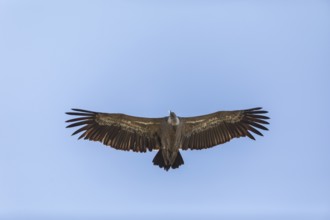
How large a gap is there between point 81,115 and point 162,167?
2.42 meters

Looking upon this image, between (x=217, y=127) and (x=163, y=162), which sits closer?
(x=163, y=162)

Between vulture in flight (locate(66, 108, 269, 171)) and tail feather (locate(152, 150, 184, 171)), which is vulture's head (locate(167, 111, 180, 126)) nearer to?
vulture in flight (locate(66, 108, 269, 171))

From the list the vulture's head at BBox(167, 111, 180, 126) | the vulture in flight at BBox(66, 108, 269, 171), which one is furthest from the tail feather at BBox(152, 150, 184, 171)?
the vulture's head at BBox(167, 111, 180, 126)

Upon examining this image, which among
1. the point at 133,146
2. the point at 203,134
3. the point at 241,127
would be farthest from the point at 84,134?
the point at 241,127

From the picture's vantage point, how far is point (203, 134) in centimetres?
1211

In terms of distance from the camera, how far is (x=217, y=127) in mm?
12133

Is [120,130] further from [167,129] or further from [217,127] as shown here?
[217,127]

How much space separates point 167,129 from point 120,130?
4.05ft

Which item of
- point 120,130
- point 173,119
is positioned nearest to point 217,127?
point 173,119

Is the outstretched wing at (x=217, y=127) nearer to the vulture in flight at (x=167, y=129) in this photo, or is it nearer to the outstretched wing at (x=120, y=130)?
the vulture in flight at (x=167, y=129)

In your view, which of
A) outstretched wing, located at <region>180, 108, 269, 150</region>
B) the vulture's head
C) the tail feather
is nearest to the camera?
the tail feather

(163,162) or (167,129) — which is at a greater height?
(167,129)

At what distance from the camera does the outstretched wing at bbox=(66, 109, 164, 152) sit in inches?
466

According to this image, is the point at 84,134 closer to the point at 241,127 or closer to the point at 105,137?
the point at 105,137
